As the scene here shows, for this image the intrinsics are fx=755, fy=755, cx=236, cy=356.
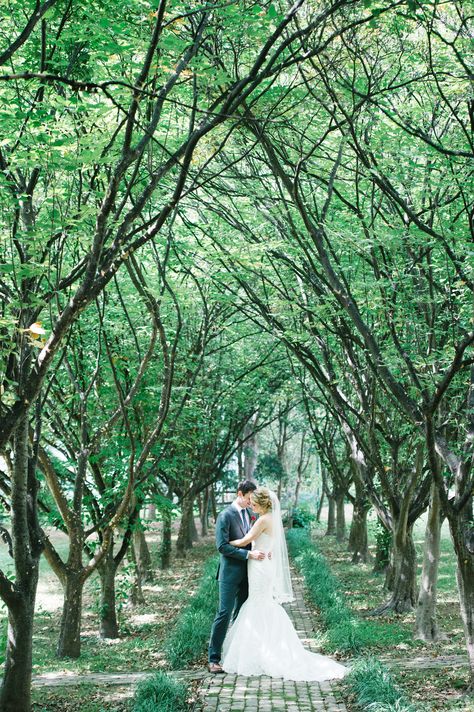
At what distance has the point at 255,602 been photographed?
8.90 meters

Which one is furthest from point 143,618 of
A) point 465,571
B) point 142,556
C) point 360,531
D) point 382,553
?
point 360,531

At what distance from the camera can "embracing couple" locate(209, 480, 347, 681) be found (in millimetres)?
8414

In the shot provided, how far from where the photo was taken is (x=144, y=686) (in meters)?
6.85

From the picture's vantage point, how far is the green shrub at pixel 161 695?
6477 millimetres

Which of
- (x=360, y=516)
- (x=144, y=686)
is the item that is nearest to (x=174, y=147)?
(x=144, y=686)

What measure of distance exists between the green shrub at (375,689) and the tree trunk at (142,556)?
9372 mm

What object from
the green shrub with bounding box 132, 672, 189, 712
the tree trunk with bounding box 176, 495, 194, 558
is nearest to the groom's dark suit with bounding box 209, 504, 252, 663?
the green shrub with bounding box 132, 672, 189, 712

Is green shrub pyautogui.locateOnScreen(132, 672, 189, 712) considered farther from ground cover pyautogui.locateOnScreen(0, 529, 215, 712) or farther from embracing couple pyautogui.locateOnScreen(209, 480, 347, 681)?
embracing couple pyautogui.locateOnScreen(209, 480, 347, 681)

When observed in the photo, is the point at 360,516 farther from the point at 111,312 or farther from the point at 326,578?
the point at 111,312

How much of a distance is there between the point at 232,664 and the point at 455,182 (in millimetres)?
5823

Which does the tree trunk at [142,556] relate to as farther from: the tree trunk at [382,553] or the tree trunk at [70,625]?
Result: the tree trunk at [382,553]

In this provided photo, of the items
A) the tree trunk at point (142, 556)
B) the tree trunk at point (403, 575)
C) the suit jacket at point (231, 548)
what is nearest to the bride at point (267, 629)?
the suit jacket at point (231, 548)

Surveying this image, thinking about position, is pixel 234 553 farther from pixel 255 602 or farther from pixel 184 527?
pixel 184 527

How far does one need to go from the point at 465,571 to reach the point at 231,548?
2647 mm
